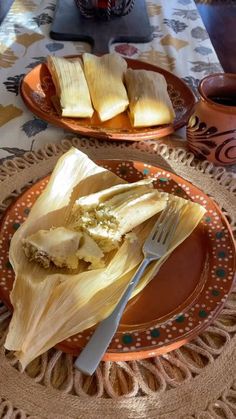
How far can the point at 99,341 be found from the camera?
478 millimetres

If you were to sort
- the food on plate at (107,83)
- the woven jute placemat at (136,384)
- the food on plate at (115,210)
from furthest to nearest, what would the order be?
1. the food on plate at (107,83)
2. the food on plate at (115,210)
3. the woven jute placemat at (136,384)

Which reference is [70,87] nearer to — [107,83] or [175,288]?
[107,83]

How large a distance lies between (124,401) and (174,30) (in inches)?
37.2

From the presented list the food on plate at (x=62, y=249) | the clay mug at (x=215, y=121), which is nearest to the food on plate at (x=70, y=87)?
the clay mug at (x=215, y=121)

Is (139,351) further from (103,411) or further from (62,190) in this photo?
(62,190)

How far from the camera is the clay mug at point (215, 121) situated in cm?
72

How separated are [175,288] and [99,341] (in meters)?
0.12

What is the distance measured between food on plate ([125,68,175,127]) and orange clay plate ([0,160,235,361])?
0.59ft

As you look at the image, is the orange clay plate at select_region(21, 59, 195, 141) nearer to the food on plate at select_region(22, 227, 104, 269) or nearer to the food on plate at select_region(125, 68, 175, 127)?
the food on plate at select_region(125, 68, 175, 127)

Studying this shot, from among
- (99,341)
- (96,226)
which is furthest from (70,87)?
(99,341)

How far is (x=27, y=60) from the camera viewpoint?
3.31 feet

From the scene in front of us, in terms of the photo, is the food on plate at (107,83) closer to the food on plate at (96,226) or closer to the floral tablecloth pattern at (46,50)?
the floral tablecloth pattern at (46,50)

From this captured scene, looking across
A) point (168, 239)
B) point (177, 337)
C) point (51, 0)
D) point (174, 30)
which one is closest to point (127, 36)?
point (174, 30)

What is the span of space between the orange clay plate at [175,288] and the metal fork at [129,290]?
1cm
